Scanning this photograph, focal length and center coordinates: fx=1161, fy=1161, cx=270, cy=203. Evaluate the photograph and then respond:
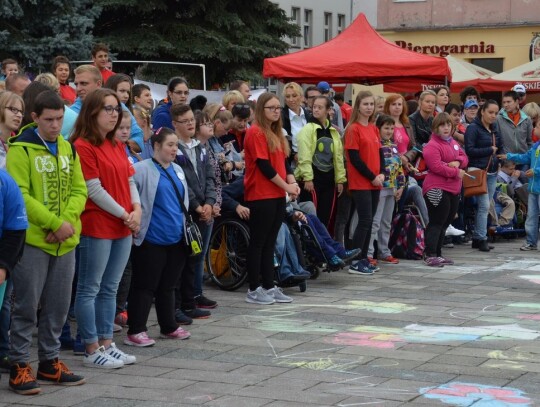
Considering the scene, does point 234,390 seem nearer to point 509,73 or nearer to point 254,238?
point 254,238

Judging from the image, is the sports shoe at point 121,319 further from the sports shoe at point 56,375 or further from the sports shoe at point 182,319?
the sports shoe at point 56,375

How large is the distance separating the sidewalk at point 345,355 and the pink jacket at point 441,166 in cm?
192

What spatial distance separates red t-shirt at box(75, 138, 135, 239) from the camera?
7.66 metres

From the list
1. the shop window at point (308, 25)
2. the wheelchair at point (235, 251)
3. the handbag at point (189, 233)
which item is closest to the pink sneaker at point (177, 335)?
the handbag at point (189, 233)

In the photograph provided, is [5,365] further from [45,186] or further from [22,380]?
[45,186]

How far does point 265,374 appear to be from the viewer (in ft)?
24.6

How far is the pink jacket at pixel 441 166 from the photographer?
13375 mm

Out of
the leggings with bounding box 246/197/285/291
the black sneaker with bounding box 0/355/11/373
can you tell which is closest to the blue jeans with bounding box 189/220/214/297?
the leggings with bounding box 246/197/285/291

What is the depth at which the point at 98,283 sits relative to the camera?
7637 mm

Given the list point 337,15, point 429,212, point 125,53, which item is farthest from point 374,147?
point 337,15

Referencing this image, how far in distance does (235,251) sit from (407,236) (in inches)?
129

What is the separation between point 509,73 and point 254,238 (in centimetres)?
1831

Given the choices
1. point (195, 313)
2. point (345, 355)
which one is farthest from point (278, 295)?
point (345, 355)

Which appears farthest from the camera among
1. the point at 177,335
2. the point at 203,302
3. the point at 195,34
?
the point at 195,34
